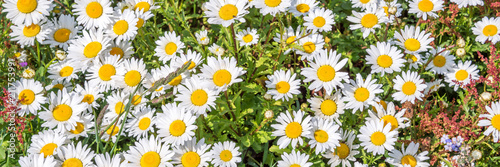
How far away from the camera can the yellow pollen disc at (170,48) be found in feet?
14.4

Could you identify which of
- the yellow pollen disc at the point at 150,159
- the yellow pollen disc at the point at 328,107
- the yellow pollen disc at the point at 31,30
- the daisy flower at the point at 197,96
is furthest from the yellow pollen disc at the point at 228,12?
the yellow pollen disc at the point at 31,30

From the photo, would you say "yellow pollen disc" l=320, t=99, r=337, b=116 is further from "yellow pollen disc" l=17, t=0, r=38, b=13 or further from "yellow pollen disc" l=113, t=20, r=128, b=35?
"yellow pollen disc" l=17, t=0, r=38, b=13

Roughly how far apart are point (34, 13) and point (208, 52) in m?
1.96

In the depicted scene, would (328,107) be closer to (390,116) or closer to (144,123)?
(390,116)

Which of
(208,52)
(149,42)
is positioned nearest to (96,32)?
(149,42)

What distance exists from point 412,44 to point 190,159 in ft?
8.85

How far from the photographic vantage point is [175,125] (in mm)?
3596

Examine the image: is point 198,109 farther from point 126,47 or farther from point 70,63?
point 70,63

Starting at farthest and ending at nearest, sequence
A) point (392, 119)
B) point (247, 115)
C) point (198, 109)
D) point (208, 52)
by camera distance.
A: point (208, 52) → point (247, 115) → point (392, 119) → point (198, 109)

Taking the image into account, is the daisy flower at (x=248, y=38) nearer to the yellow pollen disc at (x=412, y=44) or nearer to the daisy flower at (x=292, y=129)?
the daisy flower at (x=292, y=129)

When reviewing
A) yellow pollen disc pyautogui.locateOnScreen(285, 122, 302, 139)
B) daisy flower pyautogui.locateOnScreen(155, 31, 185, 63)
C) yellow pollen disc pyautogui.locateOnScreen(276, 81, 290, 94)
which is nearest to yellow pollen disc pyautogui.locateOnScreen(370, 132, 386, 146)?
yellow pollen disc pyautogui.locateOnScreen(285, 122, 302, 139)

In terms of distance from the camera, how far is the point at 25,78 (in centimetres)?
417

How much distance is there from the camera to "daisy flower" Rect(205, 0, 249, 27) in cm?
396

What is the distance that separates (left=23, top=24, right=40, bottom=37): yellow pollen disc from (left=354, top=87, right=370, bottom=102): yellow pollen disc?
3.58 meters
